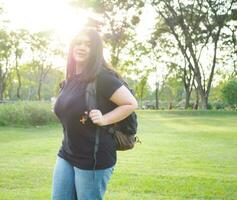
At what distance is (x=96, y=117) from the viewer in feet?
11.5

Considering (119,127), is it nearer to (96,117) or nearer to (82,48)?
(96,117)

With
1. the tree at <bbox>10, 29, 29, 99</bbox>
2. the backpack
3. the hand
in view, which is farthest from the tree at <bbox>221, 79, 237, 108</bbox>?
the hand

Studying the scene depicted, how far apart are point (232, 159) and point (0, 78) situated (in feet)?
143

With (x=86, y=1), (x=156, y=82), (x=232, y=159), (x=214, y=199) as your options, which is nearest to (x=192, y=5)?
(x=86, y=1)

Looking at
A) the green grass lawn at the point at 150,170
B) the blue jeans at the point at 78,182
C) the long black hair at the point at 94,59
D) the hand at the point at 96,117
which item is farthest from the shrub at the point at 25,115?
the hand at the point at 96,117

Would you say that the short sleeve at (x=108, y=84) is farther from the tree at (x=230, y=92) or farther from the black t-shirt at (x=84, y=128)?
the tree at (x=230, y=92)

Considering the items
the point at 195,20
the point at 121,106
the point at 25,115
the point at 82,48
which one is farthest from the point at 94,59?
the point at 195,20

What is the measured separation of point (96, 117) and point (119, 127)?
299 mm

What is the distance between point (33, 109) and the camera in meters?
22.7

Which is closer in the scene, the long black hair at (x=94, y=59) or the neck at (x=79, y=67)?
the long black hair at (x=94, y=59)

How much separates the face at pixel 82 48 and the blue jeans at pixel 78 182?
27.5 inches

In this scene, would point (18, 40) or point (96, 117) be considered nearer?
point (96, 117)

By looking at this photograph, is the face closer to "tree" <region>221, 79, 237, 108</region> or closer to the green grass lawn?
the green grass lawn

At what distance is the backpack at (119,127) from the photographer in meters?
3.61
